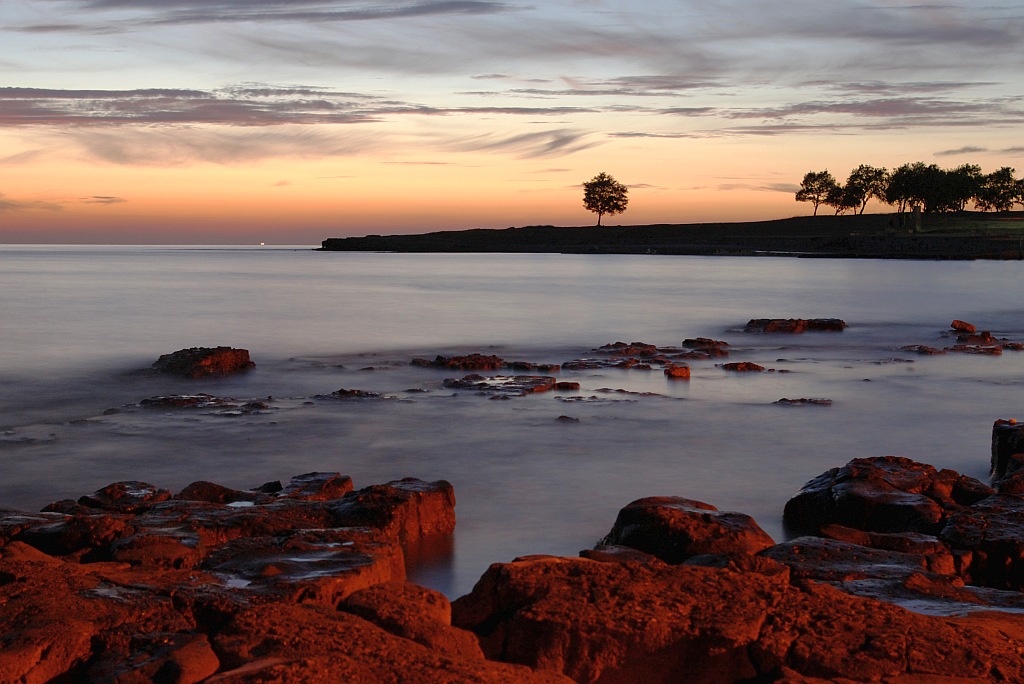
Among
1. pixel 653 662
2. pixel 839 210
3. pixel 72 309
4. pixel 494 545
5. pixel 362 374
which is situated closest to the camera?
pixel 653 662

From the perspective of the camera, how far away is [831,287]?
4462cm

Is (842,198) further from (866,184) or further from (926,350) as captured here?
(926,350)

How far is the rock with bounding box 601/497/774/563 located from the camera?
5.61 meters

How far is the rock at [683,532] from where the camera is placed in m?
5.61

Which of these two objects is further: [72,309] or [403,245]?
[403,245]

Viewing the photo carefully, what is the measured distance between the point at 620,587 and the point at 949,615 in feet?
4.93

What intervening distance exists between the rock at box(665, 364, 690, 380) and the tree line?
90746mm

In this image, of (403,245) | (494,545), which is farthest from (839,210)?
(494,545)

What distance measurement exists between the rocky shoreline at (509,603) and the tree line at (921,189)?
9951 centimetres

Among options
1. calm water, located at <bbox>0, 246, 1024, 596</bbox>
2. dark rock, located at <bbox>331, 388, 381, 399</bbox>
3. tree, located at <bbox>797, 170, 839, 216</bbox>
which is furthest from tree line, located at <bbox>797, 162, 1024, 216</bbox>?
dark rock, located at <bbox>331, 388, 381, 399</bbox>

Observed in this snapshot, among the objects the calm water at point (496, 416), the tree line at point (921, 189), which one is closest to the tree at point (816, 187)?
the tree line at point (921, 189)

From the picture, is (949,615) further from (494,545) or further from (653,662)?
(494,545)

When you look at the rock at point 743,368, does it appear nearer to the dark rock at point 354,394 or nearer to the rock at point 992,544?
the dark rock at point 354,394

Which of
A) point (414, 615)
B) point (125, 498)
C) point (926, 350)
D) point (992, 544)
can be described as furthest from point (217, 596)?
point (926, 350)
